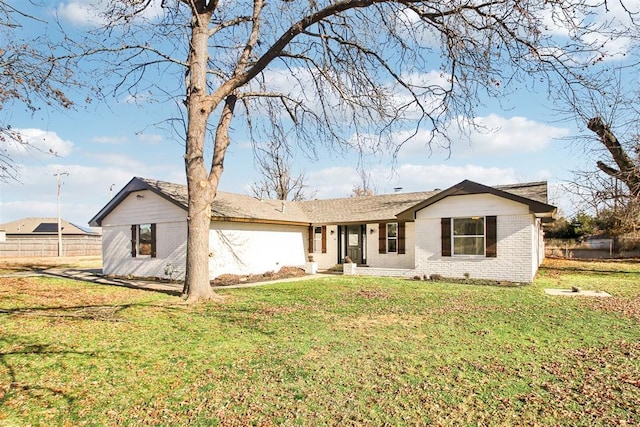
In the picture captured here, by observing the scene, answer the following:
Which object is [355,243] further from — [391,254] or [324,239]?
[391,254]

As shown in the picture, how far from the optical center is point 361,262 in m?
19.7

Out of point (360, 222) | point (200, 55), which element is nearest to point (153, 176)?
point (200, 55)

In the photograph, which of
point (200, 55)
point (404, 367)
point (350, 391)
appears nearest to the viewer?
point (350, 391)

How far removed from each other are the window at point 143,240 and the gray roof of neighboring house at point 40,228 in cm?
4019

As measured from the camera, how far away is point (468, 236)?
1561 centimetres

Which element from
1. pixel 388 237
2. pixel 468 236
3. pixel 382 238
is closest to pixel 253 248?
pixel 382 238

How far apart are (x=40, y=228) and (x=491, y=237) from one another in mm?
55600

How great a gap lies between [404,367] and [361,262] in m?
14.4

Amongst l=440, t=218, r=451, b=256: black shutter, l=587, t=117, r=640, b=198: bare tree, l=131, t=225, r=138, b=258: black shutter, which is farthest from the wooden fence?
l=587, t=117, r=640, b=198: bare tree

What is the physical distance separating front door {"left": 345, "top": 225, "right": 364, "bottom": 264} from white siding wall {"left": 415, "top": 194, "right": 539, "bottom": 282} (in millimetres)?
3875

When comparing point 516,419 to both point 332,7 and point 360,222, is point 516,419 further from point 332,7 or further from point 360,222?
point 360,222

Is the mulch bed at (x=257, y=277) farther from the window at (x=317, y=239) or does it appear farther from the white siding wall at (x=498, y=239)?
the white siding wall at (x=498, y=239)

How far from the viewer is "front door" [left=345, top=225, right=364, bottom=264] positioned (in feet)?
65.3

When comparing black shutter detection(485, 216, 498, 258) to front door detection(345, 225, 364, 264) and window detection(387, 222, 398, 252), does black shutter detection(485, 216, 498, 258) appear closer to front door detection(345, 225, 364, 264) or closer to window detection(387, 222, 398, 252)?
window detection(387, 222, 398, 252)
